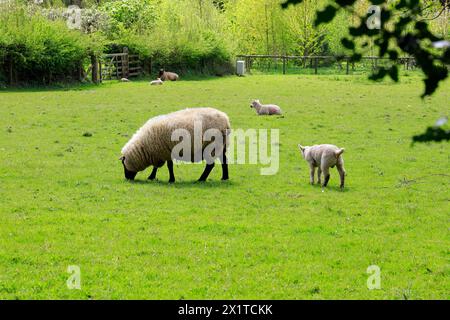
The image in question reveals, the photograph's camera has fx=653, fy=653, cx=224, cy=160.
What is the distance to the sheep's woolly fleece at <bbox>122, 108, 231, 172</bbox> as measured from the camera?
504 inches

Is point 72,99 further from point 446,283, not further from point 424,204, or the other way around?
point 446,283

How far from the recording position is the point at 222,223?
991 centimetres

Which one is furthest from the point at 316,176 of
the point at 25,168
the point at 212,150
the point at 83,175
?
the point at 25,168

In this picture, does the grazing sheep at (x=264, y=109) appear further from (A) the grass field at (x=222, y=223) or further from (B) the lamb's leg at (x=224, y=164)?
(B) the lamb's leg at (x=224, y=164)

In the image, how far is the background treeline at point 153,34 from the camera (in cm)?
3622

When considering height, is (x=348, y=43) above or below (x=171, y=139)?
above

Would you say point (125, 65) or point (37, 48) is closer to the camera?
point (37, 48)

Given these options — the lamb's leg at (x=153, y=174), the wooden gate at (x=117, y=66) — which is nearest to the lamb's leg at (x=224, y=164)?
the lamb's leg at (x=153, y=174)

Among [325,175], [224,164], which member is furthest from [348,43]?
[224,164]

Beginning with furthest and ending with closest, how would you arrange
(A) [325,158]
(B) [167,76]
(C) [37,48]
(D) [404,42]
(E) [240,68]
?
(E) [240,68] → (B) [167,76] → (C) [37,48] → (A) [325,158] → (D) [404,42]

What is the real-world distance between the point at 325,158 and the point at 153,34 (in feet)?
125

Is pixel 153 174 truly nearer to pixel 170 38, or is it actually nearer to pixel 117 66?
pixel 117 66
